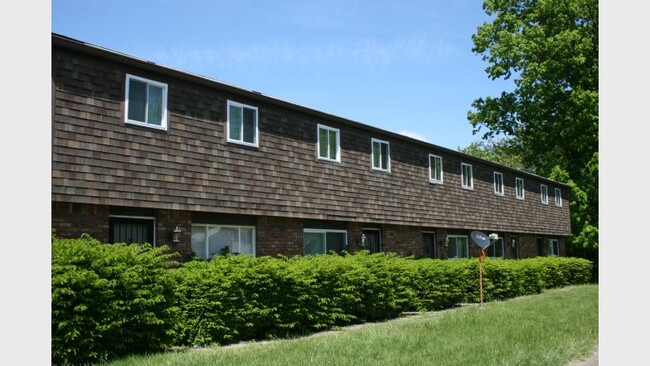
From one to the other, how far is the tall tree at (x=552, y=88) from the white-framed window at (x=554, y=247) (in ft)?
4.22

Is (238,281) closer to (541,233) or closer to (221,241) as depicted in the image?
(221,241)

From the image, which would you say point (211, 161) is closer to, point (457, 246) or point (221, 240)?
point (221, 240)

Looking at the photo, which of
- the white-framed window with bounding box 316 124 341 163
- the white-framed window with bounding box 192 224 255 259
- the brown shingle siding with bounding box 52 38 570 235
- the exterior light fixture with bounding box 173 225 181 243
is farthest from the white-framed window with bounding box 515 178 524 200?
the exterior light fixture with bounding box 173 225 181 243

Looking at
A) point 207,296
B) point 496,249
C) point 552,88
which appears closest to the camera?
point 207,296

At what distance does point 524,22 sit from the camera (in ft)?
127

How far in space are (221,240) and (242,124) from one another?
2.89m

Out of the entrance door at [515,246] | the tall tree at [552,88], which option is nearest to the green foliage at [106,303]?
the entrance door at [515,246]

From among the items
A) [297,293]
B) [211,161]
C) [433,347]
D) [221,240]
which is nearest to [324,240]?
[221,240]

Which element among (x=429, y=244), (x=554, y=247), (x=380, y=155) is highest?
(x=380, y=155)

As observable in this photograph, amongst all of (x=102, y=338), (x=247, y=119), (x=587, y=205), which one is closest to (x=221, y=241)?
(x=247, y=119)

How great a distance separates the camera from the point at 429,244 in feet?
76.2

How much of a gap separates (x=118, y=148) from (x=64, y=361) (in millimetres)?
5024

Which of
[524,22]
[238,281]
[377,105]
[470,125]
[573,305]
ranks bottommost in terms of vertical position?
[573,305]

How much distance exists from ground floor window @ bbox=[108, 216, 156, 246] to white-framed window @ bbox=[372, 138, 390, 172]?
855 cm
